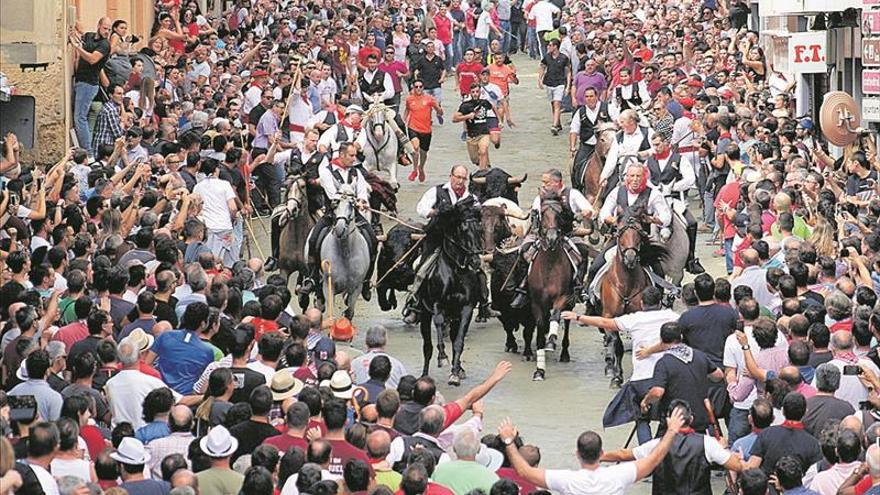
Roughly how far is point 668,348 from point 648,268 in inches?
185

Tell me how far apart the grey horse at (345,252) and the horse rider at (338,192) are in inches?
4.6

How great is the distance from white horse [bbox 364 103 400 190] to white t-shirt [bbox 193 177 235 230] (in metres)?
5.99

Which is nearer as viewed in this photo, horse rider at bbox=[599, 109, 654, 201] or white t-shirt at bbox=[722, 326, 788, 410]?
white t-shirt at bbox=[722, 326, 788, 410]

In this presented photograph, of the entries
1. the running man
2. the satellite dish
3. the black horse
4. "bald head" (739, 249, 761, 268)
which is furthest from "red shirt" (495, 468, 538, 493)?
the running man

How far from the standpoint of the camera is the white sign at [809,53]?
2680 cm

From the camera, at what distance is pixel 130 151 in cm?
2205

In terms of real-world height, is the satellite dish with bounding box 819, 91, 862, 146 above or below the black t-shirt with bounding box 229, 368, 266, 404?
above

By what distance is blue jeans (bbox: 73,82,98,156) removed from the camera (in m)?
24.0

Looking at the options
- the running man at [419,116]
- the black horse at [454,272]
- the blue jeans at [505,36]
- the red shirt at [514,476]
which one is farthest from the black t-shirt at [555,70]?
the red shirt at [514,476]

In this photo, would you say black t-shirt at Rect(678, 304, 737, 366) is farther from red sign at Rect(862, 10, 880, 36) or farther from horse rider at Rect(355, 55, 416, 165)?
horse rider at Rect(355, 55, 416, 165)

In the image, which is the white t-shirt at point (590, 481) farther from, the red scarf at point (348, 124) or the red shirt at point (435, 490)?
the red scarf at point (348, 124)

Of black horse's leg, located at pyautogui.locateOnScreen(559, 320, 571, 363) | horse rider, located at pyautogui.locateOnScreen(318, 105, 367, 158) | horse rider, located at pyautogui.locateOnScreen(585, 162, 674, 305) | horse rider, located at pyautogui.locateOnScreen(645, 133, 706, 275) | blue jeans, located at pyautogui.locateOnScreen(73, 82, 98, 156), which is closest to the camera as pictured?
horse rider, located at pyautogui.locateOnScreen(585, 162, 674, 305)

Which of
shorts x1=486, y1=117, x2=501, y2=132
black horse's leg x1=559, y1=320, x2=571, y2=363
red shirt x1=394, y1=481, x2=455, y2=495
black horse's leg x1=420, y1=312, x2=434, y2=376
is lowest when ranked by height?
black horse's leg x1=559, y1=320, x2=571, y2=363

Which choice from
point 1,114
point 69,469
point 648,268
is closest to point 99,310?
point 69,469
